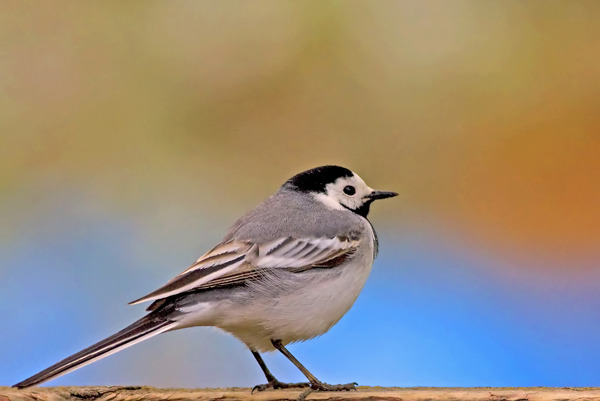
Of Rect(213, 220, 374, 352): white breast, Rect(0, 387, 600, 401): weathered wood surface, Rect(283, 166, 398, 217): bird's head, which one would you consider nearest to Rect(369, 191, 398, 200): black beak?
Rect(283, 166, 398, 217): bird's head

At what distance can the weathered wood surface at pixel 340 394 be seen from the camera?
1.01 meters

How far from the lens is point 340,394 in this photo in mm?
1104

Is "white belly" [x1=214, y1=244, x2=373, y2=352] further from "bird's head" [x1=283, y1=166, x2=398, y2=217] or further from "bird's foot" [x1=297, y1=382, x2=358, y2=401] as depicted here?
"bird's head" [x1=283, y1=166, x2=398, y2=217]

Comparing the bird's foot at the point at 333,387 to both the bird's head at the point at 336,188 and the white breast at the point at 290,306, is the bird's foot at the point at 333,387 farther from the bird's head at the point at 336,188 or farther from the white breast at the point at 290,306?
the bird's head at the point at 336,188

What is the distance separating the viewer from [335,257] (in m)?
1.33

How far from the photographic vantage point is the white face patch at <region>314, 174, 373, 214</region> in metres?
1.53

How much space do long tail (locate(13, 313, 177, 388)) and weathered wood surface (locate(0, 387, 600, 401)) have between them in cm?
4

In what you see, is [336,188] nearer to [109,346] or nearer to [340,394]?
[340,394]

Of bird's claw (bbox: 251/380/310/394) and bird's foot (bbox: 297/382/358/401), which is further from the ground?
bird's claw (bbox: 251/380/310/394)

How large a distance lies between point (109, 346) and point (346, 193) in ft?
2.27

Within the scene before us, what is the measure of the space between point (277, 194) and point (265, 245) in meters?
0.25

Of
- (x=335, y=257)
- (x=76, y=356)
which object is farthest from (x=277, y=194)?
(x=76, y=356)

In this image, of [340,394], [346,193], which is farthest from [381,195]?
[340,394]

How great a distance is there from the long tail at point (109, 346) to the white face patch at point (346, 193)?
52 centimetres
